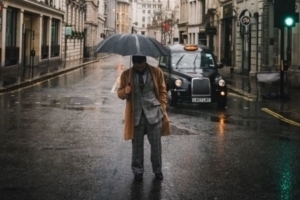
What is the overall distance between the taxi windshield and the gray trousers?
10.3 meters

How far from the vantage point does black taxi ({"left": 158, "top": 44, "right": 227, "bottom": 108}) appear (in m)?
15.6

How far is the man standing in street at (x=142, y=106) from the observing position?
6.71 m

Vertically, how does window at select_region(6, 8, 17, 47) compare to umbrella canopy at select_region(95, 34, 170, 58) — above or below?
above

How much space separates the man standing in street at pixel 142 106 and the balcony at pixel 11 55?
2629 centimetres

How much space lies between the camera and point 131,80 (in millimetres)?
6727

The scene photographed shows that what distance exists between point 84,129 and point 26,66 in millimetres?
28152

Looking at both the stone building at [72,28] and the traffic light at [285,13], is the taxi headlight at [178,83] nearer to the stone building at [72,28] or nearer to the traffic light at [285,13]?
the traffic light at [285,13]

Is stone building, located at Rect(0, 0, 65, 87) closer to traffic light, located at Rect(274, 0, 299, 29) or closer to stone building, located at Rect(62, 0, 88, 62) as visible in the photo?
stone building, located at Rect(62, 0, 88, 62)

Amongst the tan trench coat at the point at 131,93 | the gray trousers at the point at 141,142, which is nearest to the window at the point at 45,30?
the tan trench coat at the point at 131,93

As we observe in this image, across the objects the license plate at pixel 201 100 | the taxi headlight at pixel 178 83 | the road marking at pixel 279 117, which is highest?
the taxi headlight at pixel 178 83

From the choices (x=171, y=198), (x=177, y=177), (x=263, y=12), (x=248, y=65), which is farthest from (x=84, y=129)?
(x=248, y=65)

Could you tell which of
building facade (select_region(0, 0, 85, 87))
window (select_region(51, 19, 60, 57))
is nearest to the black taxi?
building facade (select_region(0, 0, 85, 87))

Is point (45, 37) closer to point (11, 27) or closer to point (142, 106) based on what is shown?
point (11, 27)

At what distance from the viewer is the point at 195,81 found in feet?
51.3
